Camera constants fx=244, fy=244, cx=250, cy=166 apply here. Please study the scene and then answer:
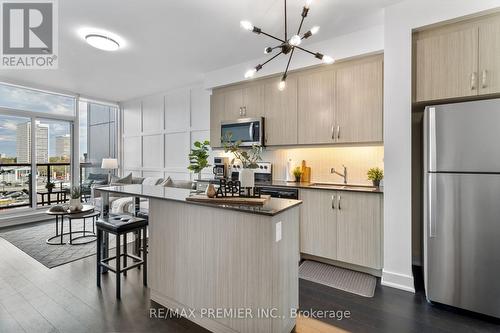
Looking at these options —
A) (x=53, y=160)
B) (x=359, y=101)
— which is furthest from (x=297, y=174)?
(x=53, y=160)

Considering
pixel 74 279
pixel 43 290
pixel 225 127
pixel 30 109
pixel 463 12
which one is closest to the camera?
pixel 463 12

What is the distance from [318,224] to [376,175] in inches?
37.4

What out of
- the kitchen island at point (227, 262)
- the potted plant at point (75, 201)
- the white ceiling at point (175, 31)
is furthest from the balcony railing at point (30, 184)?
the kitchen island at point (227, 262)

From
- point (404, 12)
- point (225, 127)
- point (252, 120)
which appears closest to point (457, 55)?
point (404, 12)

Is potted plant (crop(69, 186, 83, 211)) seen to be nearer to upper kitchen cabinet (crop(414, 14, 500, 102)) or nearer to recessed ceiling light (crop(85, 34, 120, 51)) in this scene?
recessed ceiling light (crop(85, 34, 120, 51))

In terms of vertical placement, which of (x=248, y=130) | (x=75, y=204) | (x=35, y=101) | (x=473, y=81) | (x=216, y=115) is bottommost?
(x=75, y=204)

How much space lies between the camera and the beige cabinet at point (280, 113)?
3549 mm

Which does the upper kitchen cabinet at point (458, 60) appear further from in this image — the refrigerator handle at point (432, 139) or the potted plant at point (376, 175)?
the potted plant at point (376, 175)

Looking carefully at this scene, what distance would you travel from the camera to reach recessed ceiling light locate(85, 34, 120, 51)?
10.1 ft

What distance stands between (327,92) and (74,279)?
12.4 ft

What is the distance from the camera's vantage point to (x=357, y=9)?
259 centimetres

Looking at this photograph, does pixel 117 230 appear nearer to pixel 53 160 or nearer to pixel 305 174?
pixel 305 174

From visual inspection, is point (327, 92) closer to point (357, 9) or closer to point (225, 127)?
point (357, 9)

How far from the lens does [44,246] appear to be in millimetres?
3715
